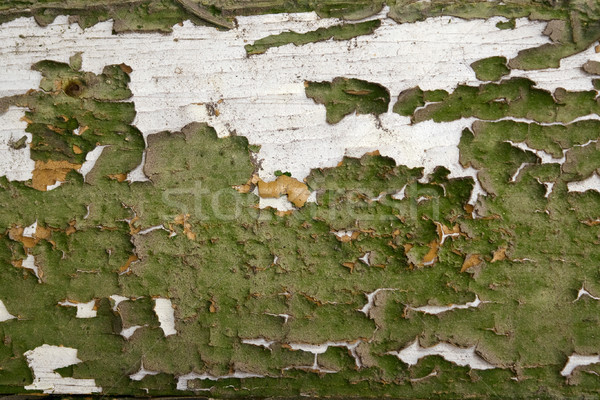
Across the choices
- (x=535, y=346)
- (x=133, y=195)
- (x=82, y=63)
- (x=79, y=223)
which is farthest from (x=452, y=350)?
(x=82, y=63)

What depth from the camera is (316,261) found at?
2.03 meters

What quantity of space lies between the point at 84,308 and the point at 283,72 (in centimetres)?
162

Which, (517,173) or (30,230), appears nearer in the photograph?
(517,173)

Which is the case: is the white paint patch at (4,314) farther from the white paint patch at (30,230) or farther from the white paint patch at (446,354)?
the white paint patch at (446,354)

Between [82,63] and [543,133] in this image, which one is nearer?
[543,133]

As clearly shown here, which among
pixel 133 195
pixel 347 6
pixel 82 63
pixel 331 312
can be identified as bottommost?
pixel 331 312

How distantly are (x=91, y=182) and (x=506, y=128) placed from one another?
215 cm

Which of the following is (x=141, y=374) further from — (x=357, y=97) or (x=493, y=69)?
(x=493, y=69)

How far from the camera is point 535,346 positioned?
197 cm

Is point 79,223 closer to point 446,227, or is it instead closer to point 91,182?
point 91,182

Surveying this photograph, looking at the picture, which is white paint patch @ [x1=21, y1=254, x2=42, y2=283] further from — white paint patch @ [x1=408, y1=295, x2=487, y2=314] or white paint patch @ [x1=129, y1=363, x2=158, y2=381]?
white paint patch @ [x1=408, y1=295, x2=487, y2=314]

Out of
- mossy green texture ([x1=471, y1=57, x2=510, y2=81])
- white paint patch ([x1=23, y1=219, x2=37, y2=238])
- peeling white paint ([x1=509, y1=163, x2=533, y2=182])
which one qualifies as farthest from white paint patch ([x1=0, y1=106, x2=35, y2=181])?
peeling white paint ([x1=509, y1=163, x2=533, y2=182])

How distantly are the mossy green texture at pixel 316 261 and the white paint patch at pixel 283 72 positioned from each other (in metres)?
0.08

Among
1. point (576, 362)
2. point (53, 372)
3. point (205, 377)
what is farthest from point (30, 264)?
point (576, 362)
